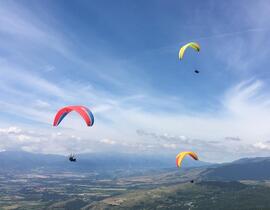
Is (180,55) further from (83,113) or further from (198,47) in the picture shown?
(83,113)

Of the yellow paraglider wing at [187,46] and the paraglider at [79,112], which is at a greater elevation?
the yellow paraglider wing at [187,46]

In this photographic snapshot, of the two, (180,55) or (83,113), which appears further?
(180,55)

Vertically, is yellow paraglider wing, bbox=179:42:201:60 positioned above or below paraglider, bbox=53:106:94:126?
above

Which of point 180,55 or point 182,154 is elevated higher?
point 180,55

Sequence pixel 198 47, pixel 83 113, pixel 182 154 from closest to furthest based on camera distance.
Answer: pixel 83 113 → pixel 198 47 → pixel 182 154

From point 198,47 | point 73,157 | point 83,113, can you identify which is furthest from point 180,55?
point 73,157

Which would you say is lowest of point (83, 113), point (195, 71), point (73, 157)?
point (73, 157)

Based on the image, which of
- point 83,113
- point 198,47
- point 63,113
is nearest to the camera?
point 83,113
